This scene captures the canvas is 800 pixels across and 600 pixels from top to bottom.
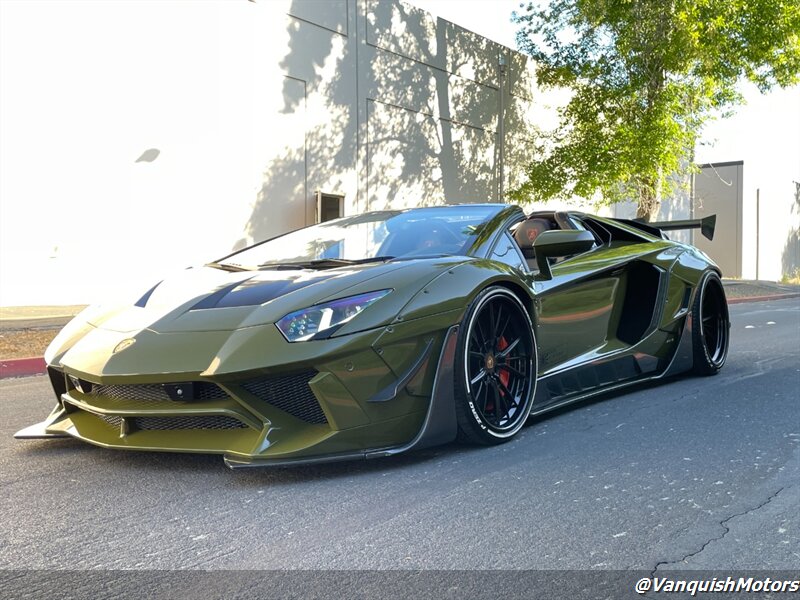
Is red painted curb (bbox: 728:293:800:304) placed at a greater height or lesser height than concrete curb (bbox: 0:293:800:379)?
lesser

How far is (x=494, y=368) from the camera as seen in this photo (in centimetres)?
375

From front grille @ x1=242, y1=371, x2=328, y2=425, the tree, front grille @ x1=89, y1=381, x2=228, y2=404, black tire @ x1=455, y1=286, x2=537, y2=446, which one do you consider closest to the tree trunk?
the tree

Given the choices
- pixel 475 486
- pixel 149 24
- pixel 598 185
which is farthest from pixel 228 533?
pixel 598 185

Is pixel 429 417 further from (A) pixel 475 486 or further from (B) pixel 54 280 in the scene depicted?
(B) pixel 54 280

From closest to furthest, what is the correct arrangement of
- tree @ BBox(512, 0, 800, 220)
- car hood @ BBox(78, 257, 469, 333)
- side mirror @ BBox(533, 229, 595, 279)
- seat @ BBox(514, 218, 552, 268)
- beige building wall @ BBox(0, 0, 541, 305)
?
car hood @ BBox(78, 257, 469, 333) → side mirror @ BBox(533, 229, 595, 279) → seat @ BBox(514, 218, 552, 268) → beige building wall @ BBox(0, 0, 541, 305) → tree @ BBox(512, 0, 800, 220)

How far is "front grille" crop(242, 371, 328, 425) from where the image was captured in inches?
120

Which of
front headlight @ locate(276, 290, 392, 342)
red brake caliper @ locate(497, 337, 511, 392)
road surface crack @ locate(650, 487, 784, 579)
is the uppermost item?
front headlight @ locate(276, 290, 392, 342)

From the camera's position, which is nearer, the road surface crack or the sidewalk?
the road surface crack

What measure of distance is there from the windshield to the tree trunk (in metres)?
16.4

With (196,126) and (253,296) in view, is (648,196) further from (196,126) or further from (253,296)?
(253,296)

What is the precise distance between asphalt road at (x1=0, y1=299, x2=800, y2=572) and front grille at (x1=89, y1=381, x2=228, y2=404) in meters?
0.31

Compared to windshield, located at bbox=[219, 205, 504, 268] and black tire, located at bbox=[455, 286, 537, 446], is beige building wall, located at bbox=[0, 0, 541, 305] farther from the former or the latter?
black tire, located at bbox=[455, 286, 537, 446]

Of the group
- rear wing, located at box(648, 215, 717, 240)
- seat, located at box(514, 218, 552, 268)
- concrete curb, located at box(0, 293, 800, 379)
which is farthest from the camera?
concrete curb, located at box(0, 293, 800, 379)

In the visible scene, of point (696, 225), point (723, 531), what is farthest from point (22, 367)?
point (723, 531)
